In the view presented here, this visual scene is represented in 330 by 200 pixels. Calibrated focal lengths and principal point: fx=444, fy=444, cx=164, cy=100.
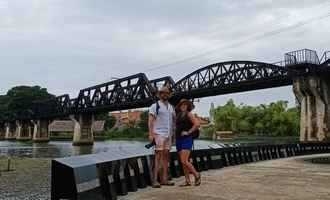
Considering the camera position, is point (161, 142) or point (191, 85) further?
point (191, 85)

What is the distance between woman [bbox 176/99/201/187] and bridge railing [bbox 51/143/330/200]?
85 cm

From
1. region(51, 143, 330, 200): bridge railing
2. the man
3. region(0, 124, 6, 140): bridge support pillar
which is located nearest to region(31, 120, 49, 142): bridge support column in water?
region(0, 124, 6, 140): bridge support pillar

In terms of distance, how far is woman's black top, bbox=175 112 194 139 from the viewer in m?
9.70

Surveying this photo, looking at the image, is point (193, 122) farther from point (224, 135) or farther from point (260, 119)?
point (224, 135)

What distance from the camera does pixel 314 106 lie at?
5141 centimetres

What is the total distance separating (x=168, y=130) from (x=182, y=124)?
1.59 ft

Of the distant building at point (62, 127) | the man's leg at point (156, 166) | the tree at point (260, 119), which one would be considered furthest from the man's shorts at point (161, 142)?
the distant building at point (62, 127)

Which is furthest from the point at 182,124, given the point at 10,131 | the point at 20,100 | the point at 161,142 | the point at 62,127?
the point at 10,131

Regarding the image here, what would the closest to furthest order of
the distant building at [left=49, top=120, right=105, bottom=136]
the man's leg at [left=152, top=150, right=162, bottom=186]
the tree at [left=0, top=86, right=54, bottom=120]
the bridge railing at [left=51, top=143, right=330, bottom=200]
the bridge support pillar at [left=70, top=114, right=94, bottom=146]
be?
the bridge railing at [left=51, top=143, right=330, bottom=200], the man's leg at [left=152, top=150, right=162, bottom=186], the bridge support pillar at [left=70, top=114, right=94, bottom=146], the tree at [left=0, top=86, right=54, bottom=120], the distant building at [left=49, top=120, right=105, bottom=136]

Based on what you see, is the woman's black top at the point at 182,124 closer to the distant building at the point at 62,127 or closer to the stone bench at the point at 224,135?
the stone bench at the point at 224,135

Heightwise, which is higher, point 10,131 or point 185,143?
point 10,131

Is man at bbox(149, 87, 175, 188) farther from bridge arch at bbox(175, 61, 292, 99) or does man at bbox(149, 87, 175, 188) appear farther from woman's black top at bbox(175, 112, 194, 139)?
bridge arch at bbox(175, 61, 292, 99)

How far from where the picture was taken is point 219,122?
116 m

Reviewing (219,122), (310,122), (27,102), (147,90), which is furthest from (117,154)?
(27,102)
